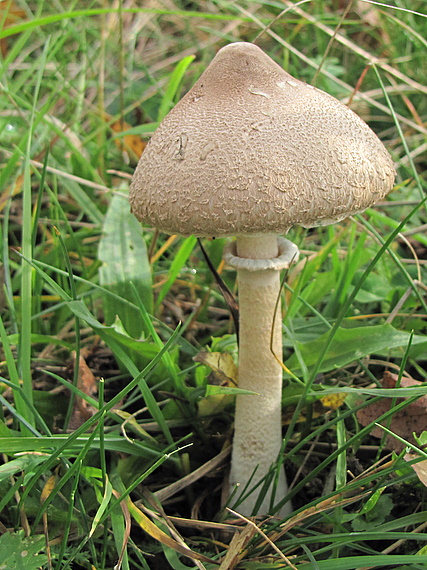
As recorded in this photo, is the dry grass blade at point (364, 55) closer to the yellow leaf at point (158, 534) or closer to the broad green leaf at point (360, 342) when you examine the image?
the broad green leaf at point (360, 342)

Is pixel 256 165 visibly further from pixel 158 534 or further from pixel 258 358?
pixel 158 534

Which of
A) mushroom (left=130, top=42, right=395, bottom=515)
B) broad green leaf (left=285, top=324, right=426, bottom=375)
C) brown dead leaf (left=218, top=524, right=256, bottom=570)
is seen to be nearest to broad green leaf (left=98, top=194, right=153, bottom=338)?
mushroom (left=130, top=42, right=395, bottom=515)

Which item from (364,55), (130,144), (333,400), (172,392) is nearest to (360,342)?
(333,400)

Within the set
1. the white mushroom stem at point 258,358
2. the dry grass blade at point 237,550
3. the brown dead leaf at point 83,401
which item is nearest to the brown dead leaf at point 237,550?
the dry grass blade at point 237,550

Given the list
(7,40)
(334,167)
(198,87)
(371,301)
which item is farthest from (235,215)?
(7,40)

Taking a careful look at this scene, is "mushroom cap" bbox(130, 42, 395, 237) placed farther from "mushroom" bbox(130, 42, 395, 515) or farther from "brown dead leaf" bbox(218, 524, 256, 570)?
"brown dead leaf" bbox(218, 524, 256, 570)

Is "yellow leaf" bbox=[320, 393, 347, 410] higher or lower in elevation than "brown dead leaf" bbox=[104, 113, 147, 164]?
lower

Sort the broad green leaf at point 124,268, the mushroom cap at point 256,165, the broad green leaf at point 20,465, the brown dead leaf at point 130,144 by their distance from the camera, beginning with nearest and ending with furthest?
the mushroom cap at point 256,165 < the broad green leaf at point 20,465 < the broad green leaf at point 124,268 < the brown dead leaf at point 130,144
